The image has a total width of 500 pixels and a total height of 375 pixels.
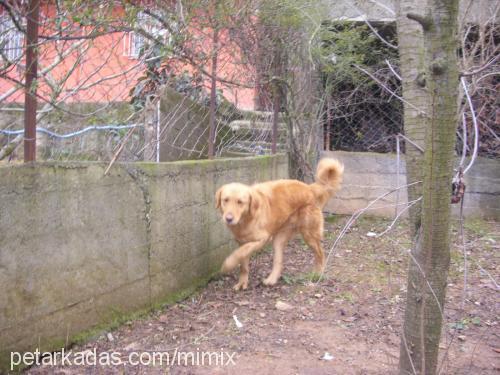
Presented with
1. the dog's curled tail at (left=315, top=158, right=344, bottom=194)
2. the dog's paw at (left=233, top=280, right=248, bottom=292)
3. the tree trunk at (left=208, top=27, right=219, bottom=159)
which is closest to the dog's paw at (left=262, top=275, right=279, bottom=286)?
the dog's paw at (left=233, top=280, right=248, bottom=292)

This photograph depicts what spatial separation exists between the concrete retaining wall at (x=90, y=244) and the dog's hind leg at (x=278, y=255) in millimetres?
700

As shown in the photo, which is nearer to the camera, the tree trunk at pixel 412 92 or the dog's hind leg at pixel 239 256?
the tree trunk at pixel 412 92

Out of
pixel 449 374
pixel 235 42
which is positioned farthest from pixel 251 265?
pixel 449 374

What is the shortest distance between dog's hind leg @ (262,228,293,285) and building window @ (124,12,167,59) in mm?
Result: 2277

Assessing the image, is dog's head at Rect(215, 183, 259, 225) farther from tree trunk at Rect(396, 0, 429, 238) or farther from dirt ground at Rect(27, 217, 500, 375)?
tree trunk at Rect(396, 0, 429, 238)

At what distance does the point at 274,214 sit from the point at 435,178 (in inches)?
121

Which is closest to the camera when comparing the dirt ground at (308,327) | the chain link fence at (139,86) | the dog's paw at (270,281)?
the dirt ground at (308,327)

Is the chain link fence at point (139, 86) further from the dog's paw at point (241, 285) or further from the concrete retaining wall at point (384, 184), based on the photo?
the dog's paw at point (241, 285)

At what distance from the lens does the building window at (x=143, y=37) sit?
13.3ft

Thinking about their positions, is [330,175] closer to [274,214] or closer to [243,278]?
[274,214]

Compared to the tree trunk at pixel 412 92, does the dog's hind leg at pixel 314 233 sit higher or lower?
lower

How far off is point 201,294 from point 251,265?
1152 millimetres

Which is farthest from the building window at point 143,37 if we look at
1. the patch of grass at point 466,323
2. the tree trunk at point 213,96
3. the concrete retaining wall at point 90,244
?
the patch of grass at point 466,323

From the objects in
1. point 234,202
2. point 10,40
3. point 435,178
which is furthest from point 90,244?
point 435,178
